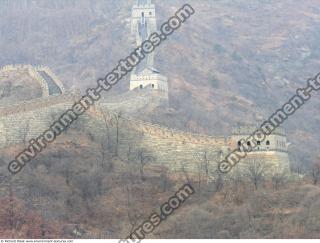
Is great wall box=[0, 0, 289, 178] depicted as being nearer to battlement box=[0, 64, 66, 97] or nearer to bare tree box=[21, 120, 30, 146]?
bare tree box=[21, 120, 30, 146]

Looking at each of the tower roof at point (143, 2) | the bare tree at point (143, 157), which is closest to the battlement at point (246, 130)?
the bare tree at point (143, 157)

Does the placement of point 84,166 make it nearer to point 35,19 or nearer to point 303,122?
point 303,122

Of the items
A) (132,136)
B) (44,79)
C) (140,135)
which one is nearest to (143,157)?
(140,135)

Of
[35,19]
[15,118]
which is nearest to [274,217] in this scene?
[15,118]

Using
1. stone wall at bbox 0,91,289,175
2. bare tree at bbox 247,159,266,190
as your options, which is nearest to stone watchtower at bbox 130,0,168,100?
stone wall at bbox 0,91,289,175

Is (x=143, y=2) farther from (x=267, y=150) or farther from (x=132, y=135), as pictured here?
(x=267, y=150)

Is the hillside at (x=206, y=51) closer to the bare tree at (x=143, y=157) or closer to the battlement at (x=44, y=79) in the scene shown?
the battlement at (x=44, y=79)
